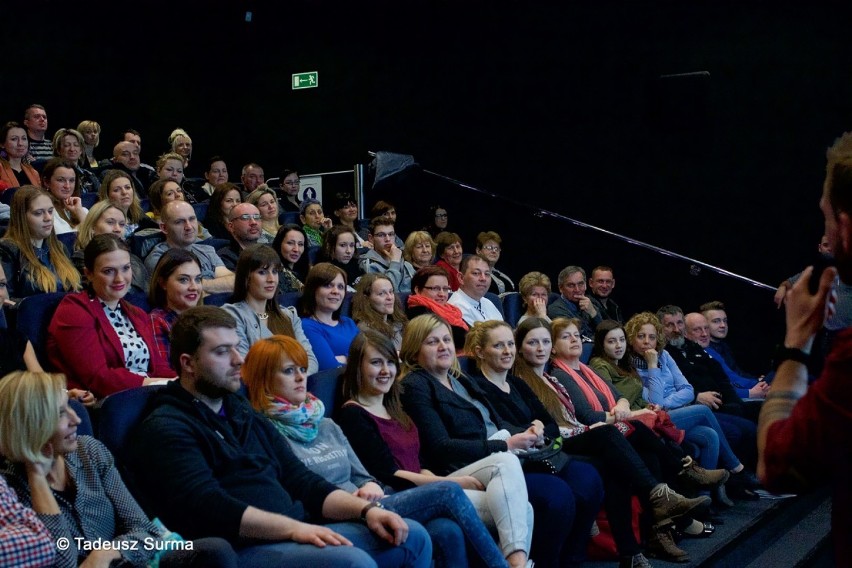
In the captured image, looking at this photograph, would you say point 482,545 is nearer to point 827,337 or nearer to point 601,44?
point 827,337

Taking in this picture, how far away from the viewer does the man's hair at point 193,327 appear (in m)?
2.36

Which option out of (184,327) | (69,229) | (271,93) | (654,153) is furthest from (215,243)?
(271,93)

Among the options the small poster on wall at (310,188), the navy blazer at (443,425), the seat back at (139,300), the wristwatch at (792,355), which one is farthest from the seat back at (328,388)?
the small poster on wall at (310,188)

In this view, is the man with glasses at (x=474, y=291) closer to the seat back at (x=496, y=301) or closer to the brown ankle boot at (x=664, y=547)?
the seat back at (x=496, y=301)

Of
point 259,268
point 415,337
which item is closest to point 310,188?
point 259,268

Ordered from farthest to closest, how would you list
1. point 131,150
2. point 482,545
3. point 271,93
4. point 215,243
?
point 271,93 → point 131,150 → point 215,243 → point 482,545

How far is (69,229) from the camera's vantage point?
4332 mm

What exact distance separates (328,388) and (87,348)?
2.41 feet

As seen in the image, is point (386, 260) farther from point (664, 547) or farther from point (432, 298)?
point (664, 547)

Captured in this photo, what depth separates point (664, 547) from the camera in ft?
11.6

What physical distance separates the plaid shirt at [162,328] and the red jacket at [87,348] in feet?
0.62

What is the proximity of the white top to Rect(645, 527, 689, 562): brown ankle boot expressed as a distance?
1426 mm

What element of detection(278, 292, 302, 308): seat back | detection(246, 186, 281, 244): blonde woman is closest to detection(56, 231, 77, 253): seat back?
detection(278, 292, 302, 308): seat back

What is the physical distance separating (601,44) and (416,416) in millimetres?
4564
